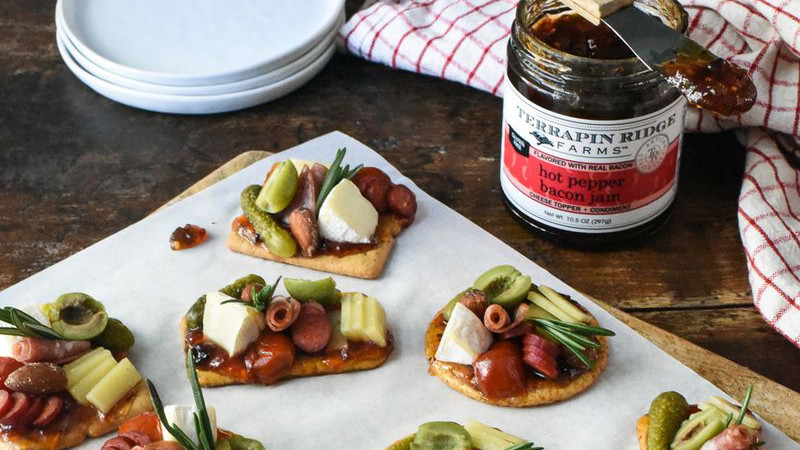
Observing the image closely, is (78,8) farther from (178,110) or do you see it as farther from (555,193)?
(555,193)

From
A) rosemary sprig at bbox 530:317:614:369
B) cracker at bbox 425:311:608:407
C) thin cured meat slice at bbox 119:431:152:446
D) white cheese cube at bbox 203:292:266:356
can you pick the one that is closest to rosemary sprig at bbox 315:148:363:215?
white cheese cube at bbox 203:292:266:356

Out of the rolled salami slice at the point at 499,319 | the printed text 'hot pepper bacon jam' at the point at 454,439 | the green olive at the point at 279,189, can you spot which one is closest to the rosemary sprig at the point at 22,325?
the green olive at the point at 279,189

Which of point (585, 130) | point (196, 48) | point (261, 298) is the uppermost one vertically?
point (585, 130)

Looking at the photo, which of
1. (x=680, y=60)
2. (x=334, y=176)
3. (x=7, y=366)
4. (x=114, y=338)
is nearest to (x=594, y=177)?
(x=680, y=60)

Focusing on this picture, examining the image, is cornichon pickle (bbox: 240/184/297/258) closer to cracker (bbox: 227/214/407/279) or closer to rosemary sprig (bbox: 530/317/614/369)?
cracker (bbox: 227/214/407/279)

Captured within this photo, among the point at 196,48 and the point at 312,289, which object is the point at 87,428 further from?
the point at 196,48
